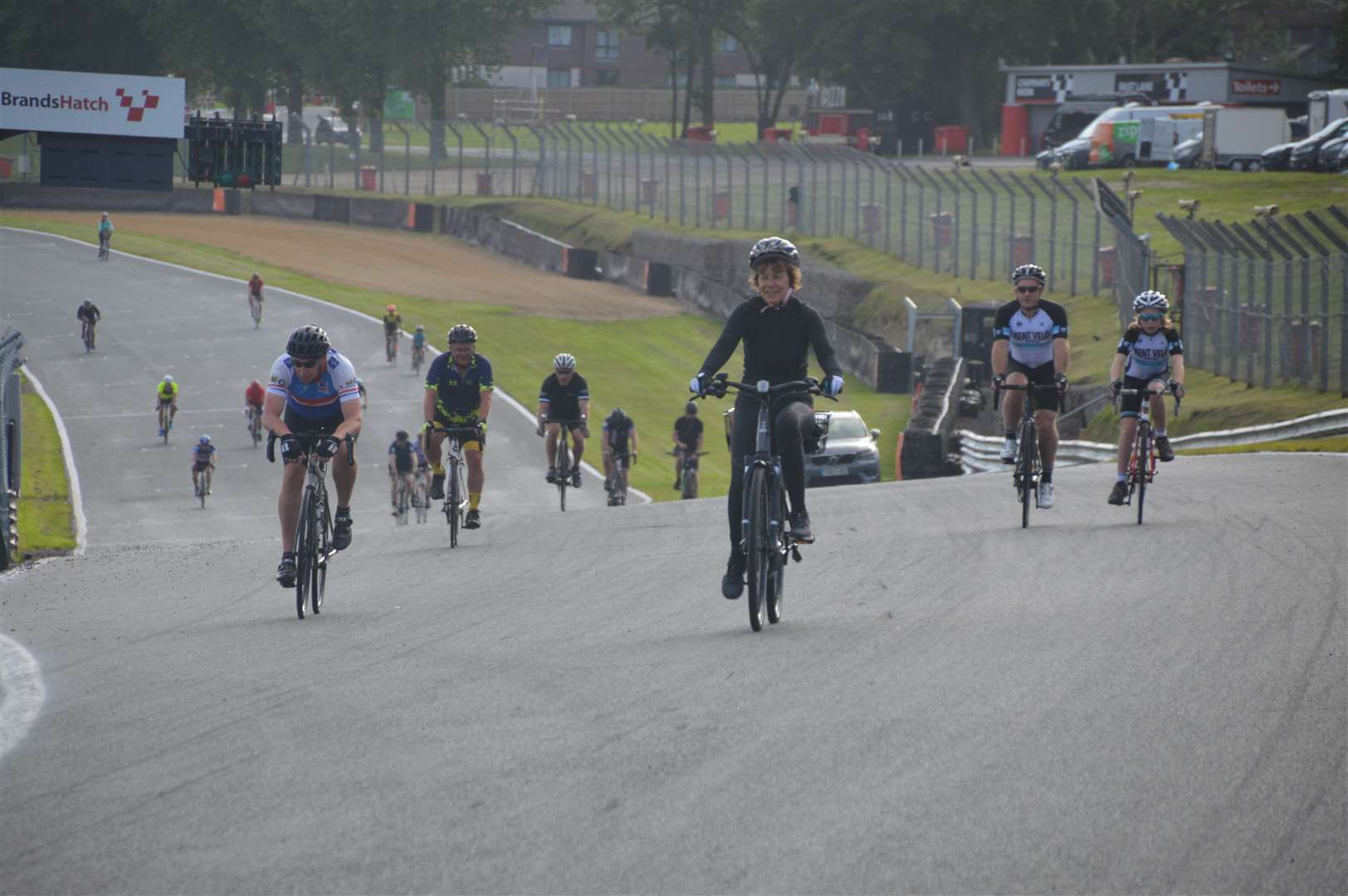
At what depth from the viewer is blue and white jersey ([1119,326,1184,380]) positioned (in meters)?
14.4

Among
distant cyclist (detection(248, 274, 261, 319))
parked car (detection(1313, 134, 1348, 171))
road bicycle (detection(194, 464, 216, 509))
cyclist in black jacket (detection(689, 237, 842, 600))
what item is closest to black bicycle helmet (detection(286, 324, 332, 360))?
cyclist in black jacket (detection(689, 237, 842, 600))

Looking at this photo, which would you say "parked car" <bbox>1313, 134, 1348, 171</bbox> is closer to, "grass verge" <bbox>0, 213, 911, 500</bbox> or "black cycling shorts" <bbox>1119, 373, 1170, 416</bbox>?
"grass verge" <bbox>0, 213, 911, 500</bbox>

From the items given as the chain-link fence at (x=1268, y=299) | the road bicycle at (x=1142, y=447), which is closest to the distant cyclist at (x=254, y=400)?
the chain-link fence at (x=1268, y=299)

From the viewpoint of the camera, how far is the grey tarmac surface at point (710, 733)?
18.2 ft

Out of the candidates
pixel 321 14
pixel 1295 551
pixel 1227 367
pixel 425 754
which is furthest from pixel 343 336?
pixel 425 754

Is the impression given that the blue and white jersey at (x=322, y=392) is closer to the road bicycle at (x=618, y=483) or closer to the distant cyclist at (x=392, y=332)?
the road bicycle at (x=618, y=483)

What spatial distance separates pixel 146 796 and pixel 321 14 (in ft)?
228

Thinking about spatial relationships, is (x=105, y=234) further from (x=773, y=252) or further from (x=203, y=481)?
(x=773, y=252)

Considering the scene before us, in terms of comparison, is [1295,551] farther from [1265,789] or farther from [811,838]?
[811,838]

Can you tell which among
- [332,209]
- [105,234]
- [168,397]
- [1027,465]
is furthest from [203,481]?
[332,209]

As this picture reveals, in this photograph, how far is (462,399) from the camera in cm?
1553

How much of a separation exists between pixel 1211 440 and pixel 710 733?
63.4 feet

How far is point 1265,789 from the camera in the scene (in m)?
6.23

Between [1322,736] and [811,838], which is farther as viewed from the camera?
[1322,736]
